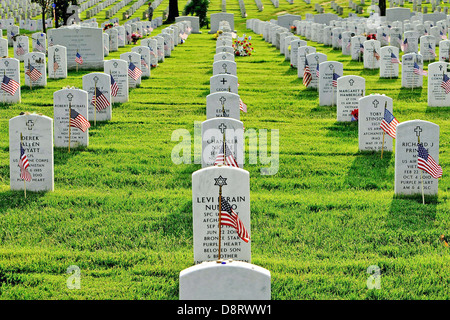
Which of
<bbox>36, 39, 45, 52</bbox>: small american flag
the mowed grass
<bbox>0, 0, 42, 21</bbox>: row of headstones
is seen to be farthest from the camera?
<bbox>0, 0, 42, 21</bbox>: row of headstones

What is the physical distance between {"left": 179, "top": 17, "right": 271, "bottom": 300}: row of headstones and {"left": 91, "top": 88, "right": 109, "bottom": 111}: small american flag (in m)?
3.27

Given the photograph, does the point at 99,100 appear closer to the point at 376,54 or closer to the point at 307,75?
the point at 307,75

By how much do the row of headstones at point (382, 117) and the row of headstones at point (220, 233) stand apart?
262 cm

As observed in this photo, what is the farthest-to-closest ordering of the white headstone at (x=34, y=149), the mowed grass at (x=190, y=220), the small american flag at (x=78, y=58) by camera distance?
1. the small american flag at (x=78, y=58)
2. the white headstone at (x=34, y=149)
3. the mowed grass at (x=190, y=220)

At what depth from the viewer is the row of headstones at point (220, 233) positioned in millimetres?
5320

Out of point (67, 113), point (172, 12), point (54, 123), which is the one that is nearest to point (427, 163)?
point (67, 113)

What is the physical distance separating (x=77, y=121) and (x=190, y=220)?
4.58 metres

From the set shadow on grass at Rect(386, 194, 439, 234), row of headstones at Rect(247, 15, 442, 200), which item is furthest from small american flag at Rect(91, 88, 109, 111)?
shadow on grass at Rect(386, 194, 439, 234)

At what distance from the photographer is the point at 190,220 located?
9.22 meters

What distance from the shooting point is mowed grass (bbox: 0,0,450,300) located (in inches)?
286

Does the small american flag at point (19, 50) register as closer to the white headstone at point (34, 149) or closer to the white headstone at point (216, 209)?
the white headstone at point (34, 149)

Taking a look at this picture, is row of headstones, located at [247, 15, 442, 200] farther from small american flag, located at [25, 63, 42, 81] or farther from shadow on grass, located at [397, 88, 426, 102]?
small american flag, located at [25, 63, 42, 81]

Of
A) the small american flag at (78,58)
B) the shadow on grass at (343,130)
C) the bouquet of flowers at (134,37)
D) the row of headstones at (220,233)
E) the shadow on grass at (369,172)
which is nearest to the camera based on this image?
the row of headstones at (220,233)

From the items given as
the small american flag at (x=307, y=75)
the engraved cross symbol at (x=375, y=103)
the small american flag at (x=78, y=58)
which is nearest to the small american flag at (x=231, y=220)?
the engraved cross symbol at (x=375, y=103)
